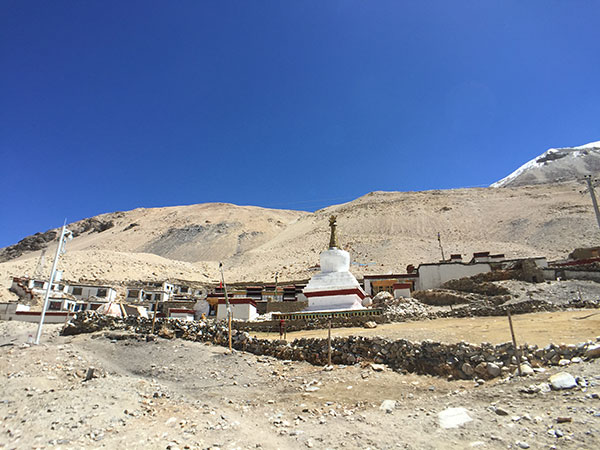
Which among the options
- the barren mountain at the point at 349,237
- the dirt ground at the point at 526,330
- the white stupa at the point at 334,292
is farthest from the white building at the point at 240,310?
the barren mountain at the point at 349,237

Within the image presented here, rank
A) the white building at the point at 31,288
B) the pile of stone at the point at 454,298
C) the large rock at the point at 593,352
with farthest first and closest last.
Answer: the white building at the point at 31,288, the pile of stone at the point at 454,298, the large rock at the point at 593,352

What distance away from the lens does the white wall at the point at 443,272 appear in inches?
990

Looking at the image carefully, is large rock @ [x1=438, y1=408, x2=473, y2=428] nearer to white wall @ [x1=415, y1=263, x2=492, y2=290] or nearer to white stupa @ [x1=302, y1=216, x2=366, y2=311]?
white stupa @ [x1=302, y1=216, x2=366, y2=311]

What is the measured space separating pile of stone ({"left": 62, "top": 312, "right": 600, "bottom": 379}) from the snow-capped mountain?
120 meters

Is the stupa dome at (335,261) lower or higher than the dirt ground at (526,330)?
higher

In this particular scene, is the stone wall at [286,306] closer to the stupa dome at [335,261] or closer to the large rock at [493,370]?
the stupa dome at [335,261]

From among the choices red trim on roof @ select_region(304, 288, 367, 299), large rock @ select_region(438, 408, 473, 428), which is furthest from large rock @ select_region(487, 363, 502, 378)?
red trim on roof @ select_region(304, 288, 367, 299)

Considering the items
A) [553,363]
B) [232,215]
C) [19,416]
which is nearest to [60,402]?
[19,416]

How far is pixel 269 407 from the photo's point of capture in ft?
25.0

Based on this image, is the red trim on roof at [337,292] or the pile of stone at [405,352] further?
the red trim on roof at [337,292]

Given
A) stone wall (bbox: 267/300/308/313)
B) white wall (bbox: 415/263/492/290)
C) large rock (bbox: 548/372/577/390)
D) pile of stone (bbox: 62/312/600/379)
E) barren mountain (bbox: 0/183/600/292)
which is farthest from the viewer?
barren mountain (bbox: 0/183/600/292)

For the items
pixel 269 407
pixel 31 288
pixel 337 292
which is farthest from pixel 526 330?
pixel 31 288

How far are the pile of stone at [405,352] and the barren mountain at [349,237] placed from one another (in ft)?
99.0

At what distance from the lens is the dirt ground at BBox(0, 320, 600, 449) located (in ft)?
18.3
